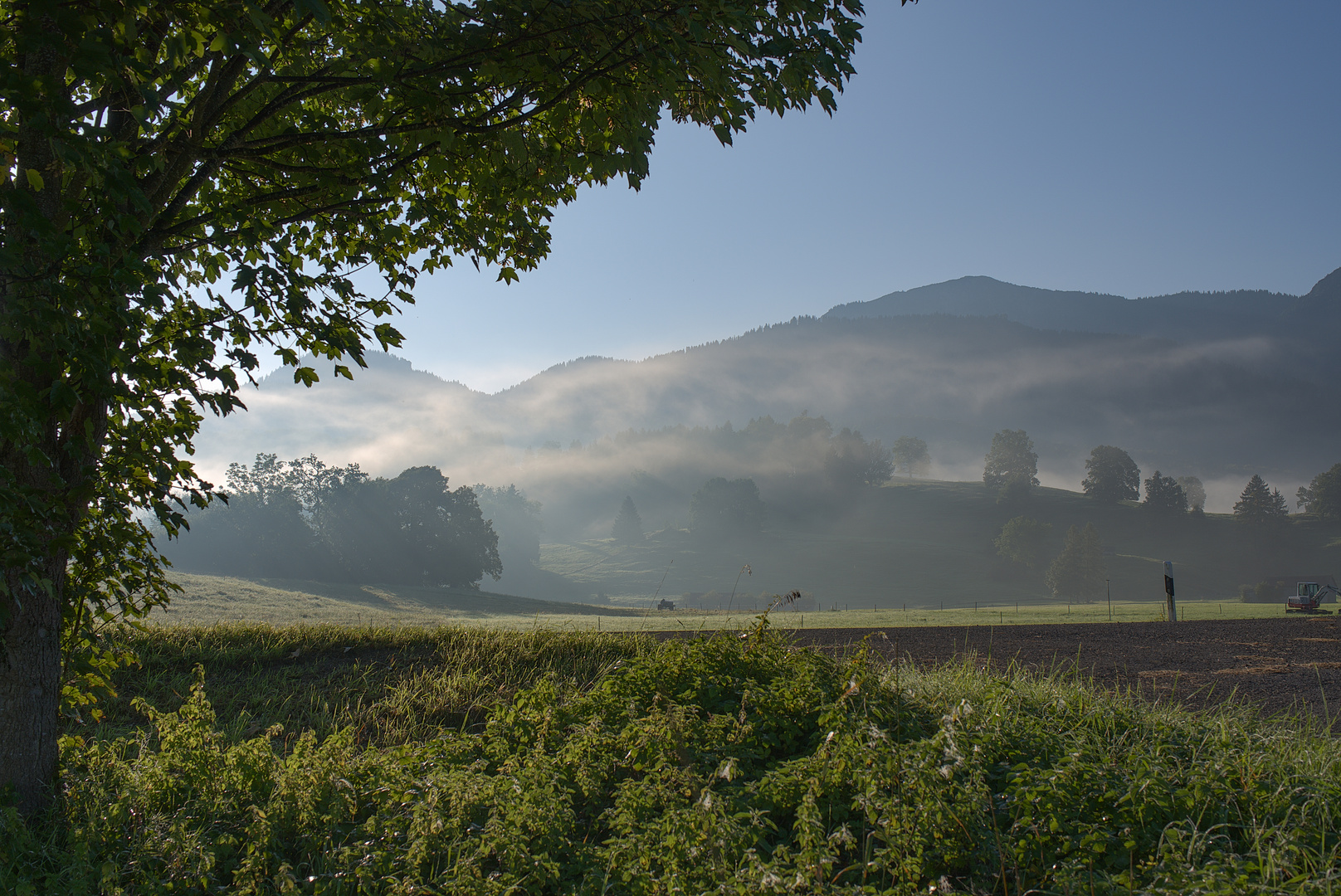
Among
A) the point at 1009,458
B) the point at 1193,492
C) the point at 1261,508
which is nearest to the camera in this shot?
the point at 1261,508

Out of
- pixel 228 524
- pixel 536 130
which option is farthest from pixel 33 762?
pixel 228 524

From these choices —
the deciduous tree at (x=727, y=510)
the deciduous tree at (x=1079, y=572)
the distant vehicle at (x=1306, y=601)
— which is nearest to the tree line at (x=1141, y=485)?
the deciduous tree at (x=1079, y=572)

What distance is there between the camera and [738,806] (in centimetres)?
368

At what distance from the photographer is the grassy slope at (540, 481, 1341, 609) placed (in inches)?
3634

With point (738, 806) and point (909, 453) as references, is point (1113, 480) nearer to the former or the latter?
point (909, 453)

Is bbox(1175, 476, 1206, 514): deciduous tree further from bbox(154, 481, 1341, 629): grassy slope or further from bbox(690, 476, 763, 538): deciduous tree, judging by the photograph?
bbox(690, 476, 763, 538): deciduous tree

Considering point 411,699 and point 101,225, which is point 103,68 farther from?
point 411,699

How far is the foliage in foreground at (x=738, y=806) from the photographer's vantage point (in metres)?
2.96

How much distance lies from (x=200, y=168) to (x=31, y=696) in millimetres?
3343

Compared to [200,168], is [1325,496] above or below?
below

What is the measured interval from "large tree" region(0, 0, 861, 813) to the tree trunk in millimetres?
12

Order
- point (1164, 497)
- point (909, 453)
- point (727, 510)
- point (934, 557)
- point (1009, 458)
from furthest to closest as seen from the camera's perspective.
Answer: point (909, 453)
point (1009, 458)
point (727, 510)
point (1164, 497)
point (934, 557)

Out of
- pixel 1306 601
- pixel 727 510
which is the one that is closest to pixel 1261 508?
pixel 727 510

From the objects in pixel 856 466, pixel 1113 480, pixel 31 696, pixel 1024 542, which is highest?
pixel 856 466
